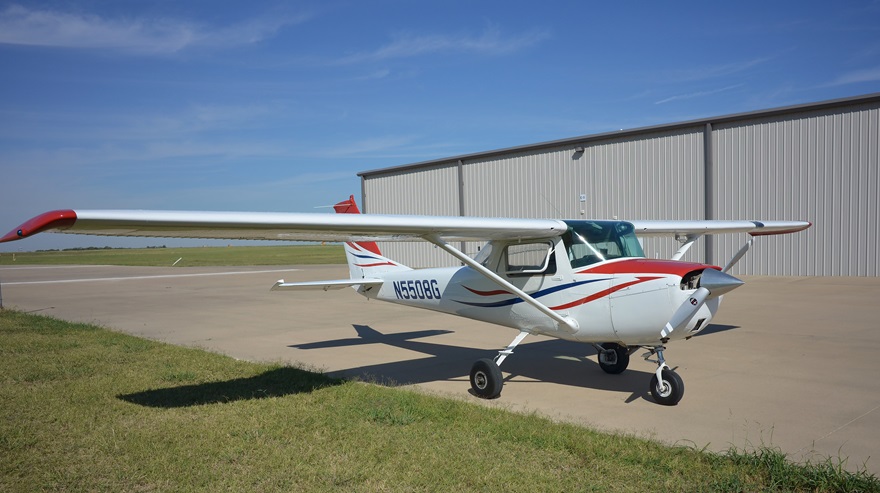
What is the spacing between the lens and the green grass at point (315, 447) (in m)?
4.52

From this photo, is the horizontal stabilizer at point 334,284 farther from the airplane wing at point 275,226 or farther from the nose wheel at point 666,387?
the nose wheel at point 666,387

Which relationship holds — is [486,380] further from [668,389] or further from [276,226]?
[276,226]

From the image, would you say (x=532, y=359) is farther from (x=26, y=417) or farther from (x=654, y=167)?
(x=654, y=167)

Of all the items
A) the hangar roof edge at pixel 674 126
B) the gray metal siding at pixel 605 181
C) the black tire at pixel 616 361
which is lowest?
the black tire at pixel 616 361

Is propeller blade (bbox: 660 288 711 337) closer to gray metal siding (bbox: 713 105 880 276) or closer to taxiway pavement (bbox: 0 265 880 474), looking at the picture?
taxiway pavement (bbox: 0 265 880 474)

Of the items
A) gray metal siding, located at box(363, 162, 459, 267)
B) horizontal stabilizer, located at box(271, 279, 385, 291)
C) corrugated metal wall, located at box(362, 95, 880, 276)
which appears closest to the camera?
horizontal stabilizer, located at box(271, 279, 385, 291)

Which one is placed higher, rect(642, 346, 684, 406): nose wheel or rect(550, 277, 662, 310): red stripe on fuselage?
rect(550, 277, 662, 310): red stripe on fuselage

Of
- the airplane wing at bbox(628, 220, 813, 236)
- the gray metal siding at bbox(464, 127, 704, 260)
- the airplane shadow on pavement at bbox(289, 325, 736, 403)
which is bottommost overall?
the airplane shadow on pavement at bbox(289, 325, 736, 403)

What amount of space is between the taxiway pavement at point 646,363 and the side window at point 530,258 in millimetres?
1412

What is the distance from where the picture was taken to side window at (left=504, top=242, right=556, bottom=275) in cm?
747

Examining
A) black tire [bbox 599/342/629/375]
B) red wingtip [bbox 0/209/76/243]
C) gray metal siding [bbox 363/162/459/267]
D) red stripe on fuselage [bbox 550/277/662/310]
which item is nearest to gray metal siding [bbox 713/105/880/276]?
gray metal siding [bbox 363/162/459/267]

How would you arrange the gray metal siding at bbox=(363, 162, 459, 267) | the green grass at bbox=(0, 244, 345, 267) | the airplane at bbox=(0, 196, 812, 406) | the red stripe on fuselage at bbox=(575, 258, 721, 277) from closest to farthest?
1. the airplane at bbox=(0, 196, 812, 406)
2. the red stripe on fuselage at bbox=(575, 258, 721, 277)
3. the gray metal siding at bbox=(363, 162, 459, 267)
4. the green grass at bbox=(0, 244, 345, 267)

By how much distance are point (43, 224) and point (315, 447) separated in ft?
8.95

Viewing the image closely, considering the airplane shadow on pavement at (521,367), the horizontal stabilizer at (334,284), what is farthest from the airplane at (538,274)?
the horizontal stabilizer at (334,284)
